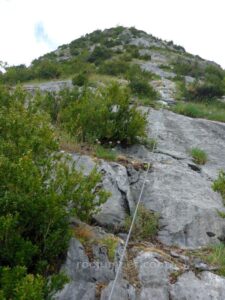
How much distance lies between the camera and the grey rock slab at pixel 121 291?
444 centimetres

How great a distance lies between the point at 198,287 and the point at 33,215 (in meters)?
1.77

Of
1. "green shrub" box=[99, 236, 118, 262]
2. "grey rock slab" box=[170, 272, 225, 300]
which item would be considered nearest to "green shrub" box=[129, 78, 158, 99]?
"green shrub" box=[99, 236, 118, 262]

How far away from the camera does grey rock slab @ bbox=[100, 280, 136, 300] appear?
444cm

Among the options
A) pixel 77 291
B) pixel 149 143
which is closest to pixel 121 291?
pixel 77 291

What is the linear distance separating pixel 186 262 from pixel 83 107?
395 cm

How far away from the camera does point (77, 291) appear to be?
4.39 metres

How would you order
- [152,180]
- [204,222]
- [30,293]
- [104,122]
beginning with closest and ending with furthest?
[30,293] < [204,222] < [152,180] < [104,122]

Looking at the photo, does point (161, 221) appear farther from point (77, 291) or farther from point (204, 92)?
point (204, 92)

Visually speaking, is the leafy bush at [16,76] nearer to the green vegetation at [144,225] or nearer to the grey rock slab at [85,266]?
the green vegetation at [144,225]

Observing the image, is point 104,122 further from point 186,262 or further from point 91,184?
point 186,262

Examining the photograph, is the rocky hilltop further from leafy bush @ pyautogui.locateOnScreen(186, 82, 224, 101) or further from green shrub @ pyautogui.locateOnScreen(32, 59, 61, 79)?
green shrub @ pyautogui.locateOnScreen(32, 59, 61, 79)

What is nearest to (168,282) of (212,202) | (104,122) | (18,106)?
(212,202)

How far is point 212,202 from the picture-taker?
6836mm

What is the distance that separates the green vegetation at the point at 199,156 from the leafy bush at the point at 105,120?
40.6 inches
